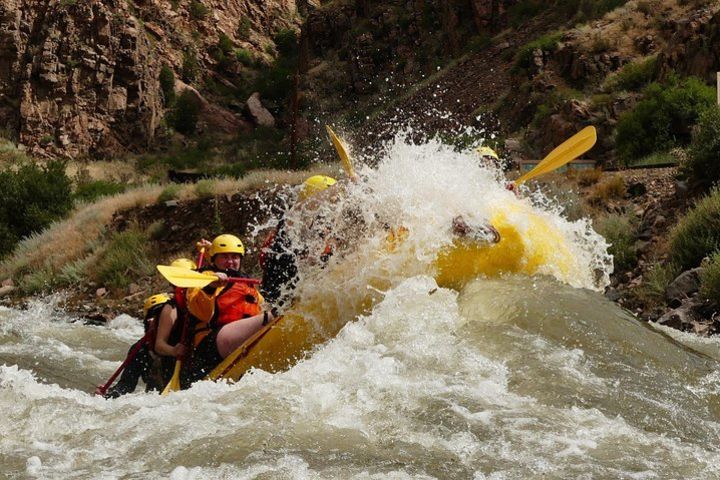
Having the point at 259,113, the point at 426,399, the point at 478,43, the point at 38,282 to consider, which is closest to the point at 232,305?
the point at 426,399

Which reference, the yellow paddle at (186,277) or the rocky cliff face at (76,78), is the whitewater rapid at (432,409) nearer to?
the yellow paddle at (186,277)

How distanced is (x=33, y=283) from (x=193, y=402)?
1094 cm

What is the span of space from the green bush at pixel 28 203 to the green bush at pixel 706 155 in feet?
43.5

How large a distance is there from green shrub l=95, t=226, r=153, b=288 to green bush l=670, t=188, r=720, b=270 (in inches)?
336

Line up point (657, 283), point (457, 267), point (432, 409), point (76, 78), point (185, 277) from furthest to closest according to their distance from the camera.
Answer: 1. point (76, 78)
2. point (657, 283)
3. point (457, 267)
4. point (185, 277)
5. point (432, 409)

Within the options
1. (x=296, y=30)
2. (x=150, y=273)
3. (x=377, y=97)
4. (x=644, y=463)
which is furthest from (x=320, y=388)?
(x=296, y=30)

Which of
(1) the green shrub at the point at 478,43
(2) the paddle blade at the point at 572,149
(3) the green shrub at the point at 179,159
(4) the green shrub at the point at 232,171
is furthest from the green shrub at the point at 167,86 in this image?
(2) the paddle blade at the point at 572,149

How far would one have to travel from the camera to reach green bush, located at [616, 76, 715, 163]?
39.4 ft

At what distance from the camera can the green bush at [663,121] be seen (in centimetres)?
1202

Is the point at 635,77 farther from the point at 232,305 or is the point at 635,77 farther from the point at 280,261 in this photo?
the point at 232,305

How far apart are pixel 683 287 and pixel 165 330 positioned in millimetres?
4685

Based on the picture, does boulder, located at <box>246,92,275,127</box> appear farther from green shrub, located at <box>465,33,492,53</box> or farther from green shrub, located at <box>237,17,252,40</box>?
green shrub, located at <box>465,33,492,53</box>

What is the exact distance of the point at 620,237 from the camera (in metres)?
8.91

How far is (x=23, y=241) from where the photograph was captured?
54.0ft
